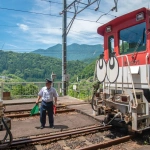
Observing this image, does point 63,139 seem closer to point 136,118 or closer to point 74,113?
point 136,118

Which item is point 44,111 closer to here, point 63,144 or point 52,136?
point 52,136

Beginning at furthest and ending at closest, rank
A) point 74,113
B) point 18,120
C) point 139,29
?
point 74,113 → point 18,120 → point 139,29

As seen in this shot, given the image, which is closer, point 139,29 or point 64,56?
point 139,29

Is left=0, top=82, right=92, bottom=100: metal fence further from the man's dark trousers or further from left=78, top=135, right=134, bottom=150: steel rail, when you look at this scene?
left=78, top=135, right=134, bottom=150: steel rail

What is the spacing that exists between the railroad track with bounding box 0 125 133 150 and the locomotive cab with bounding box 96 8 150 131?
70 cm

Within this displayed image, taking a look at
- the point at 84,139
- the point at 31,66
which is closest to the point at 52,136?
the point at 84,139

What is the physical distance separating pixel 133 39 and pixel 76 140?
3.55 m

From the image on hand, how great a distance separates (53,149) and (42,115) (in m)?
1.90

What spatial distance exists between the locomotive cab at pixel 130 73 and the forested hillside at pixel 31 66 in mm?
70491

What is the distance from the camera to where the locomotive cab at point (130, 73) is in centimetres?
511

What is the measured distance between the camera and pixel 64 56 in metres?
15.4

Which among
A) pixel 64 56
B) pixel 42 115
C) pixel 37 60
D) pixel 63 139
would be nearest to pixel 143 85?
pixel 63 139

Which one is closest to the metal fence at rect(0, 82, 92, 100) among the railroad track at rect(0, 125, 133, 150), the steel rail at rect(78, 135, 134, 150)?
the railroad track at rect(0, 125, 133, 150)

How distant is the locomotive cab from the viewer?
511 cm
